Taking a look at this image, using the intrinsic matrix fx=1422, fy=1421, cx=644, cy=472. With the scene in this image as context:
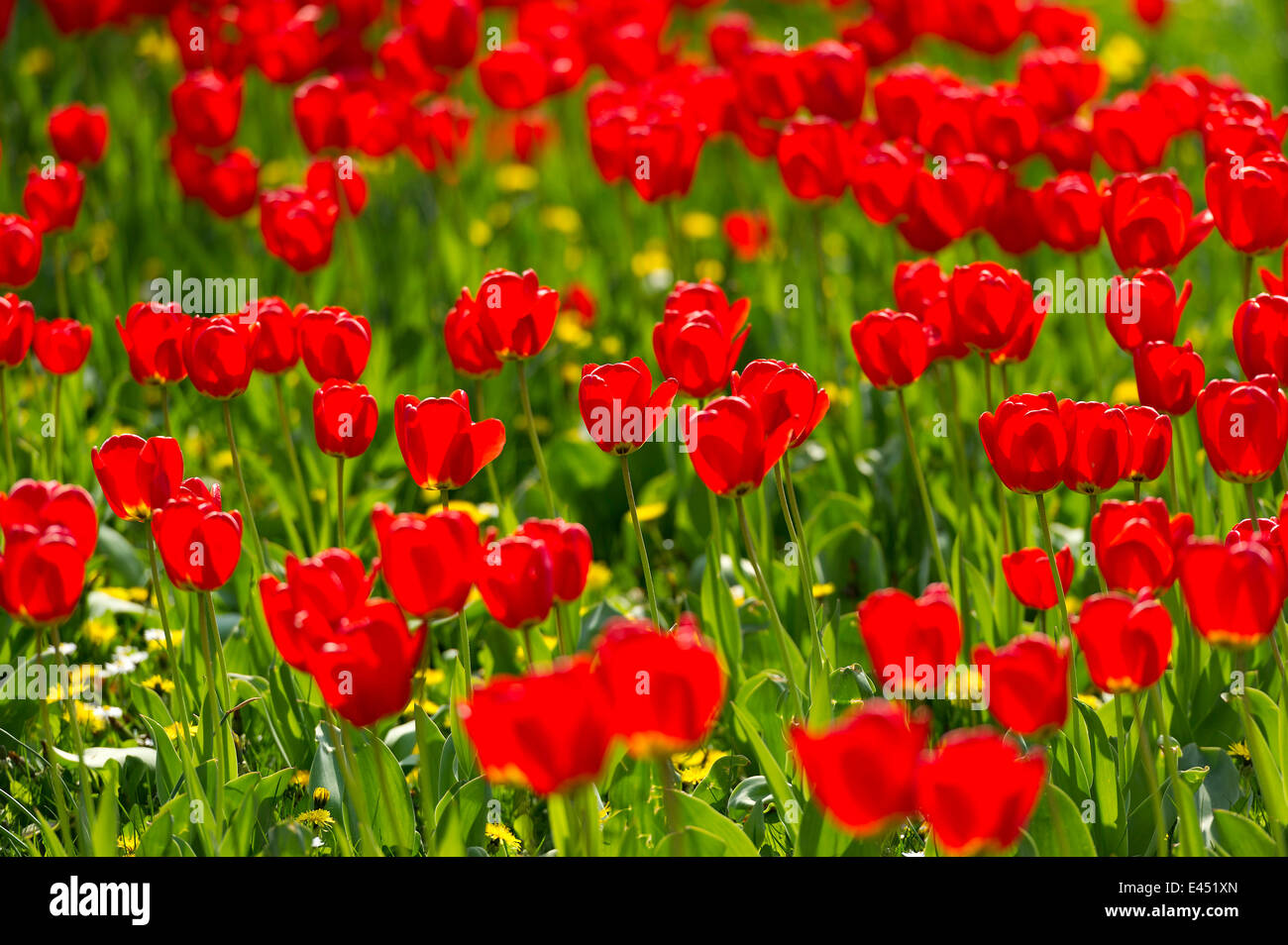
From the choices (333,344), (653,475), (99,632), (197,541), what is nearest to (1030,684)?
(197,541)

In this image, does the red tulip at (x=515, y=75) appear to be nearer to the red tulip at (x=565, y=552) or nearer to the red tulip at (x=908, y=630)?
the red tulip at (x=565, y=552)

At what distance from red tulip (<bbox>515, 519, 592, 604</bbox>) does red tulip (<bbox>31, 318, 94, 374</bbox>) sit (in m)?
1.59

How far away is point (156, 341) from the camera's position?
281 centimetres

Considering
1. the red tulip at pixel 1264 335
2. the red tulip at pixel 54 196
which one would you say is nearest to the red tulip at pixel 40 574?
the red tulip at pixel 54 196

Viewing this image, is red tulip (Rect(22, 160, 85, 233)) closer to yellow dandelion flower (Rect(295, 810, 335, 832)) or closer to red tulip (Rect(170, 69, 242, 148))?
red tulip (Rect(170, 69, 242, 148))

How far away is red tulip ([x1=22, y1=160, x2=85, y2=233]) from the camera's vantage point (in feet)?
11.7

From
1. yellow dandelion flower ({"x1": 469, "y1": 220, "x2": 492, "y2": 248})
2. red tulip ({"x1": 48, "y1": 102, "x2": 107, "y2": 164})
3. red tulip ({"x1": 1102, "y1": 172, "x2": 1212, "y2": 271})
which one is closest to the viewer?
red tulip ({"x1": 1102, "y1": 172, "x2": 1212, "y2": 271})

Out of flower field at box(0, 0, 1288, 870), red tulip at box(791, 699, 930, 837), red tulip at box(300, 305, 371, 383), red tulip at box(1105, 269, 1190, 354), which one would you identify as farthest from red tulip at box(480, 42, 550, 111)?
red tulip at box(791, 699, 930, 837)

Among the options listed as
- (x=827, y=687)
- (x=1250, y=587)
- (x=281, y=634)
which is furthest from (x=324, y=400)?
(x=1250, y=587)

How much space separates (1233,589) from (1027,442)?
49 cm

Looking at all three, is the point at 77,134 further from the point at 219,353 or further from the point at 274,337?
the point at 219,353

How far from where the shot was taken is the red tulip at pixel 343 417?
2469 mm
